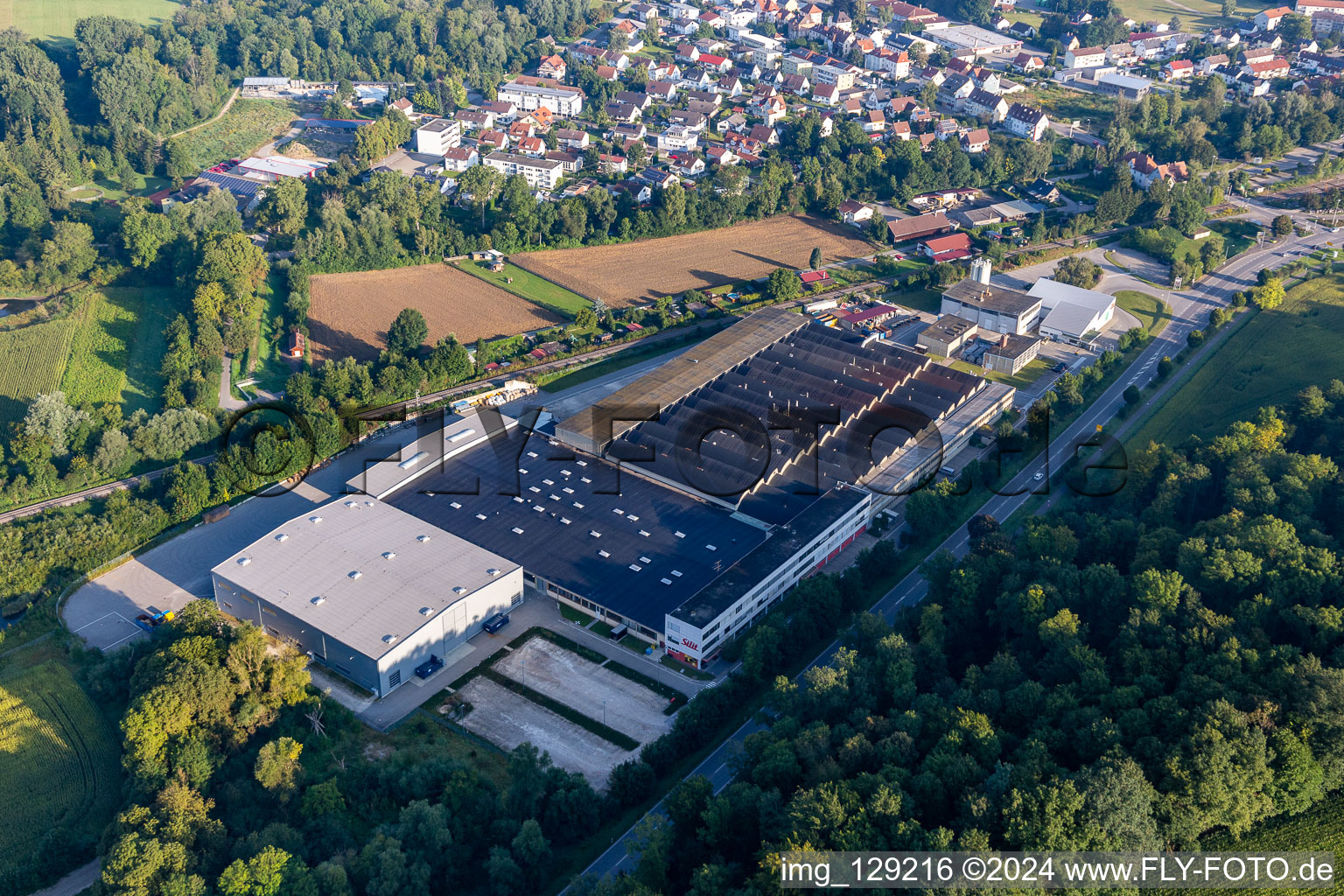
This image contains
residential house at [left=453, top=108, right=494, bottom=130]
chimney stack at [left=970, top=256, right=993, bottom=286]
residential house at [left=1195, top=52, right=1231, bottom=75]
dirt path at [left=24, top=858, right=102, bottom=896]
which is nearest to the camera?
dirt path at [left=24, top=858, right=102, bottom=896]

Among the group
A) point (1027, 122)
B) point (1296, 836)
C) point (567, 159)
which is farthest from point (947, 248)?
point (1296, 836)

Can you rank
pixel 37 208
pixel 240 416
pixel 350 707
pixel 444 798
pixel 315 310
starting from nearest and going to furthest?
pixel 444 798 < pixel 350 707 < pixel 240 416 < pixel 315 310 < pixel 37 208

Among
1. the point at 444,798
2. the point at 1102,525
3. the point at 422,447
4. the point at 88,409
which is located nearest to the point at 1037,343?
the point at 1102,525

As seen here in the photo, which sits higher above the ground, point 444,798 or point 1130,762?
point 1130,762

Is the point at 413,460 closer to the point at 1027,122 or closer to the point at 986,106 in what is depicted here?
the point at 1027,122

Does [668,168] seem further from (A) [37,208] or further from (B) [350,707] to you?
(B) [350,707]

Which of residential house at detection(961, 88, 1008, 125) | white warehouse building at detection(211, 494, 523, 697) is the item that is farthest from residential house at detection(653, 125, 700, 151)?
white warehouse building at detection(211, 494, 523, 697)

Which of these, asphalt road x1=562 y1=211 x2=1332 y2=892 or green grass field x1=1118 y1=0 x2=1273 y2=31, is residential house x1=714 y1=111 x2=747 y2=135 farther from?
green grass field x1=1118 y1=0 x2=1273 y2=31
